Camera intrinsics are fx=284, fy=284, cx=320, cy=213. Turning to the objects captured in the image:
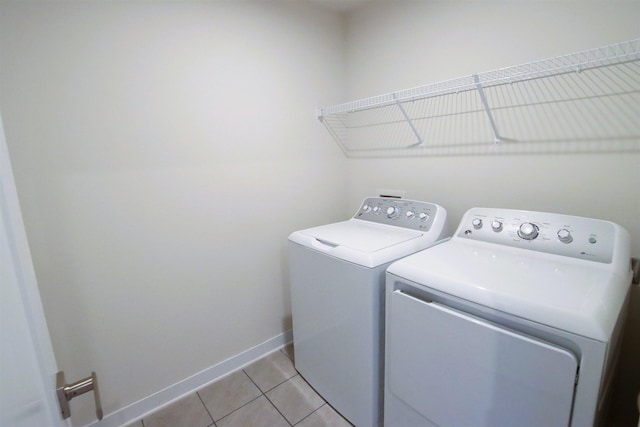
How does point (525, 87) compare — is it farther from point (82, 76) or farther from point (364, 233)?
point (82, 76)

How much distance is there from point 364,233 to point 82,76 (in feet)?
5.09

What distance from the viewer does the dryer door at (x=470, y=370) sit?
0.79m

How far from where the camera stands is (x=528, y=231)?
123 cm

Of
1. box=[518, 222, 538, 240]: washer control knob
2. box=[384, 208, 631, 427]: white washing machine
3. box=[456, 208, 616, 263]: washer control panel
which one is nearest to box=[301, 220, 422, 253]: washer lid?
box=[384, 208, 631, 427]: white washing machine

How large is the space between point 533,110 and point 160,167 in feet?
6.26

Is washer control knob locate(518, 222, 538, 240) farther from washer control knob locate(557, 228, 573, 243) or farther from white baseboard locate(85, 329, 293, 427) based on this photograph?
white baseboard locate(85, 329, 293, 427)

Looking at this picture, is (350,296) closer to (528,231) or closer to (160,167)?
(528,231)

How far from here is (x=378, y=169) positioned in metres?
2.15

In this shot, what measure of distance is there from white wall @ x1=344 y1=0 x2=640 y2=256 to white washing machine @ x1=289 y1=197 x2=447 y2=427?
280 millimetres

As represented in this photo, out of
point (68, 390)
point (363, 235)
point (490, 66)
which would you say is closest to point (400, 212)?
point (363, 235)

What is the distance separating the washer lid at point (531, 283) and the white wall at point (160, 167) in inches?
44.6

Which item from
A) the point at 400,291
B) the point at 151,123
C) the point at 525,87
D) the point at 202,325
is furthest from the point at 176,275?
the point at 525,87

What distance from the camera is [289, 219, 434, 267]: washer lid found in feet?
4.22

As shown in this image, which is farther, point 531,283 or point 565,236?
point 565,236
